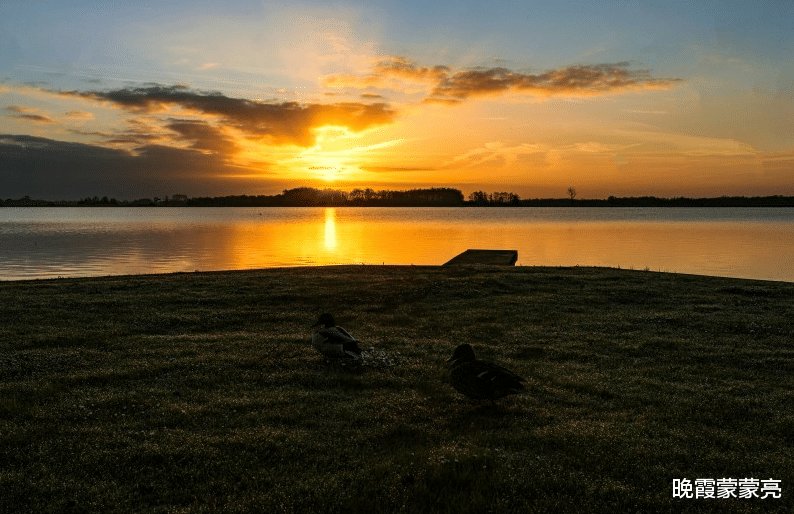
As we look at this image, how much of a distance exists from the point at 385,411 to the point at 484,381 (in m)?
2.18

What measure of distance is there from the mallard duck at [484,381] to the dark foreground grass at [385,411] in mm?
519

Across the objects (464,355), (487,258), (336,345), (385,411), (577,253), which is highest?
(464,355)

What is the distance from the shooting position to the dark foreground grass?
8156 mm

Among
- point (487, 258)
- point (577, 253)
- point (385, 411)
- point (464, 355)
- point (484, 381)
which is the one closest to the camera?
point (484, 381)

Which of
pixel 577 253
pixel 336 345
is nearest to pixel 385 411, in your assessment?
pixel 336 345

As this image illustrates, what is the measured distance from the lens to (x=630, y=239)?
366 ft

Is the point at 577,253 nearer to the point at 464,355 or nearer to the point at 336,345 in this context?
the point at 336,345

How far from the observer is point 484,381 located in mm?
11367

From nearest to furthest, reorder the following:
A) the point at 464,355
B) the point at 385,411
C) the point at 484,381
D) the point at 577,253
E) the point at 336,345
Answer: the point at 484,381, the point at 385,411, the point at 464,355, the point at 336,345, the point at 577,253

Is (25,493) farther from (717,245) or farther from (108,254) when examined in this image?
(717,245)

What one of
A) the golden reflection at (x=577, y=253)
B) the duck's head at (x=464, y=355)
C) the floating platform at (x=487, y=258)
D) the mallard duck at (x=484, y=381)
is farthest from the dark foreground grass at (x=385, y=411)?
the golden reflection at (x=577, y=253)

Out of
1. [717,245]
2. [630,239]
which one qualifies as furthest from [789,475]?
[630,239]

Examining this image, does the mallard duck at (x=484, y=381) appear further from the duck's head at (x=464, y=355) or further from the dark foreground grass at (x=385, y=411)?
the dark foreground grass at (x=385, y=411)

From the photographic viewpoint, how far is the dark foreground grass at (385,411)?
26.8 feet
